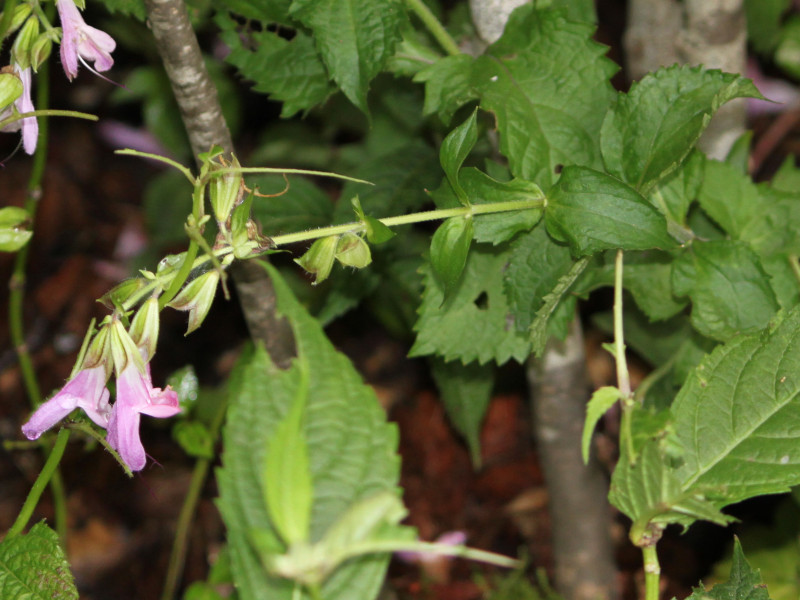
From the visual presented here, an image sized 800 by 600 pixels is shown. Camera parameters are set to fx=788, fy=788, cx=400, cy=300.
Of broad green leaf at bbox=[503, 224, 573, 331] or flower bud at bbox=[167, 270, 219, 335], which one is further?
broad green leaf at bbox=[503, 224, 573, 331]

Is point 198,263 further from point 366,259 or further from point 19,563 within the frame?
point 19,563

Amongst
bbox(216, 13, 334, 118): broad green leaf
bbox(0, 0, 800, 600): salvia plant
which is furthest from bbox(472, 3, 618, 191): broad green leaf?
bbox(216, 13, 334, 118): broad green leaf

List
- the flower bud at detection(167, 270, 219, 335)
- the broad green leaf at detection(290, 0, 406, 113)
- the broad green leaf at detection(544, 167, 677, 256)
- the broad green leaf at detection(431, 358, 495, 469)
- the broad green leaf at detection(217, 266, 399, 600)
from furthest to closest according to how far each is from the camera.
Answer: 1. the broad green leaf at detection(431, 358, 495, 469)
2. the broad green leaf at detection(290, 0, 406, 113)
3. the broad green leaf at detection(544, 167, 677, 256)
4. the flower bud at detection(167, 270, 219, 335)
5. the broad green leaf at detection(217, 266, 399, 600)

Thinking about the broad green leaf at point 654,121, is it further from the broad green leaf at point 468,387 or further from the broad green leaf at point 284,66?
the broad green leaf at point 468,387

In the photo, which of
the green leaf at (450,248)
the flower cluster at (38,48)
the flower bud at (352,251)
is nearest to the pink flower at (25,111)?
the flower cluster at (38,48)

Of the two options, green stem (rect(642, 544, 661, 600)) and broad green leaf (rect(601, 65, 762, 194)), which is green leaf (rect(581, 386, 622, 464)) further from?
broad green leaf (rect(601, 65, 762, 194))

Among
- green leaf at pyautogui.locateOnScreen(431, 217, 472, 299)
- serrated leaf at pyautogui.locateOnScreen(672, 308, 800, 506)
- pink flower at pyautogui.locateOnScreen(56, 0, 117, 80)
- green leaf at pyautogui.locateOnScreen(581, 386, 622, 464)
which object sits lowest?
serrated leaf at pyautogui.locateOnScreen(672, 308, 800, 506)

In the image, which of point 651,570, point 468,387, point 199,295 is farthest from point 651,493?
point 468,387

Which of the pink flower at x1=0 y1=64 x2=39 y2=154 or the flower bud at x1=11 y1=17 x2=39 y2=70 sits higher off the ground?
the flower bud at x1=11 y1=17 x2=39 y2=70
